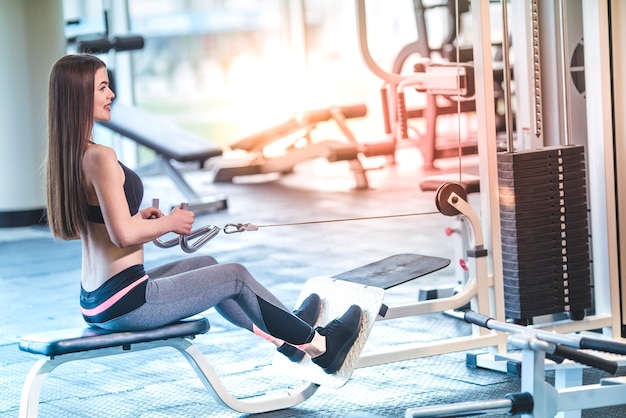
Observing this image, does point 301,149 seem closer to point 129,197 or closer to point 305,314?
point 305,314

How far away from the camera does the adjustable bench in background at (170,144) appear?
20.4ft

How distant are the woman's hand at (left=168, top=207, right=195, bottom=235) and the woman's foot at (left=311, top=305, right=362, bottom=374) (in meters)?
0.46

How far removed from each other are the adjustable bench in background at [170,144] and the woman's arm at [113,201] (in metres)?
3.87

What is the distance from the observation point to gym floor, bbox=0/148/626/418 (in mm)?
2779

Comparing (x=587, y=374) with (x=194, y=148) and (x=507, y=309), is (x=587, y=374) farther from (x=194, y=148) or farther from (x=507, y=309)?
(x=194, y=148)

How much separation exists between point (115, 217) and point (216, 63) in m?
9.03

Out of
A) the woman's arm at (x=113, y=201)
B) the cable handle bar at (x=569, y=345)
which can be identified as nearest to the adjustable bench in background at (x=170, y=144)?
the woman's arm at (x=113, y=201)

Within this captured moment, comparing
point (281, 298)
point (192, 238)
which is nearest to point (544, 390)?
point (192, 238)

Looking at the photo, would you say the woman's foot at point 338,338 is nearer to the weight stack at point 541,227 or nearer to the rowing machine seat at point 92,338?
the rowing machine seat at point 92,338

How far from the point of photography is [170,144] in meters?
6.32

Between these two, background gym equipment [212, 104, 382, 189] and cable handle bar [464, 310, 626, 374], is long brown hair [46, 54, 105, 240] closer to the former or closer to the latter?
cable handle bar [464, 310, 626, 374]

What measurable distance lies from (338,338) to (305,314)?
0.60ft

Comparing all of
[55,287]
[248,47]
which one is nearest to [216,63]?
[248,47]

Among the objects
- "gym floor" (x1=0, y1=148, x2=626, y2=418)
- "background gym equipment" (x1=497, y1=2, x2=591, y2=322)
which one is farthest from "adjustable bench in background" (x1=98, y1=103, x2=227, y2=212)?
"background gym equipment" (x1=497, y1=2, x2=591, y2=322)
